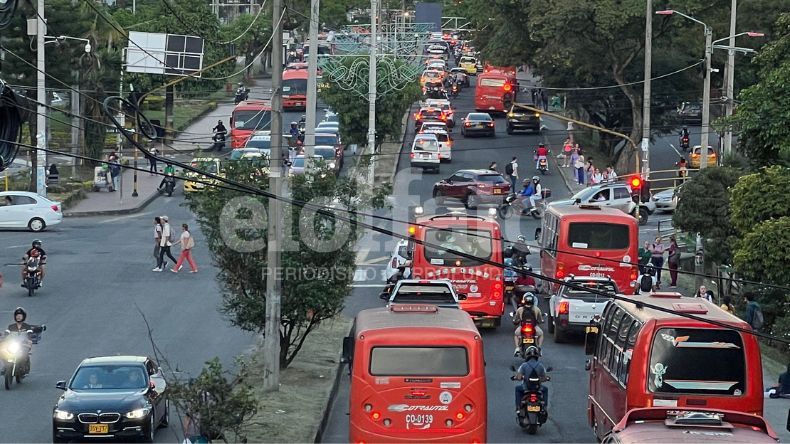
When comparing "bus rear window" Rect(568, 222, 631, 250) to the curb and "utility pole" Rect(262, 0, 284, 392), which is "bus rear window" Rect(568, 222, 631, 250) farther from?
the curb

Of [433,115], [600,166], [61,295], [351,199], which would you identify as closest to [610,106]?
[600,166]

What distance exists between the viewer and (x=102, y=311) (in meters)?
31.0

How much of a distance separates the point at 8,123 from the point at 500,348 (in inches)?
512

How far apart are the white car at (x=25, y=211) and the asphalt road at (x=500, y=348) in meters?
10.4

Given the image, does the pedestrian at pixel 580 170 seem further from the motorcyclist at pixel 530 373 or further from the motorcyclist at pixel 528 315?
the motorcyclist at pixel 530 373

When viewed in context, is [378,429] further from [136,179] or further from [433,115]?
[433,115]

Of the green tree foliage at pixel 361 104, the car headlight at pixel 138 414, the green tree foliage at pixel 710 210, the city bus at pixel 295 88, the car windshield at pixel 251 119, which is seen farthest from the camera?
the city bus at pixel 295 88

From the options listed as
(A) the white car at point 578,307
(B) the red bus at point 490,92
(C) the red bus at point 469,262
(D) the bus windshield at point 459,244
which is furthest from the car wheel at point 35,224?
(B) the red bus at point 490,92

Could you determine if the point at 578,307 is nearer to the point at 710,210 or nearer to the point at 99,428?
the point at 710,210

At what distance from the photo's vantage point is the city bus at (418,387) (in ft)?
56.4

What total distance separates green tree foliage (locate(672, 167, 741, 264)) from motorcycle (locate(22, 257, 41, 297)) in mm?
17012

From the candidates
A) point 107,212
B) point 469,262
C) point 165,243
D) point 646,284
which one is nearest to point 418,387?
point 469,262

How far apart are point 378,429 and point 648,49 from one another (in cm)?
3899

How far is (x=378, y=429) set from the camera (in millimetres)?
17188
